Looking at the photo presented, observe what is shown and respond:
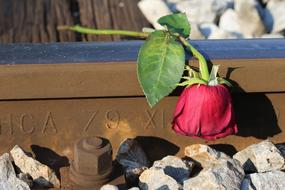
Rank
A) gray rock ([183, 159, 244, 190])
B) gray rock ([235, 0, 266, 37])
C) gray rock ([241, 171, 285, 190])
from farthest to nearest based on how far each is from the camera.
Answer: gray rock ([235, 0, 266, 37]) < gray rock ([241, 171, 285, 190]) < gray rock ([183, 159, 244, 190])

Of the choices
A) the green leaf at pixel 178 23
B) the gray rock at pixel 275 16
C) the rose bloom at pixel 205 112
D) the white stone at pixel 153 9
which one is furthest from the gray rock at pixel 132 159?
the gray rock at pixel 275 16

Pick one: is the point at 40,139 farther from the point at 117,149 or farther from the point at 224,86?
the point at 224,86

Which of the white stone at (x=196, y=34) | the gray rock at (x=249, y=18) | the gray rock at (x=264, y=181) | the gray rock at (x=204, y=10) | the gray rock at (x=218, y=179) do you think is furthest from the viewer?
the gray rock at (x=204, y=10)

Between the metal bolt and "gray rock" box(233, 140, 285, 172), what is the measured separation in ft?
1.47

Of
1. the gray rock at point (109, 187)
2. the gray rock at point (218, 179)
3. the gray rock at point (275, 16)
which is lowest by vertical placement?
the gray rock at point (109, 187)

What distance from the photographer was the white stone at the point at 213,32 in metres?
3.80

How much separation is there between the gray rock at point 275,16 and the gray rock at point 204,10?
26 centimetres

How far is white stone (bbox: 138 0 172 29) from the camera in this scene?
158 inches

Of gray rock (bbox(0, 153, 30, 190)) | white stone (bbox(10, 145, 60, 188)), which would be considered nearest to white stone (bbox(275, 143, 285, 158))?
white stone (bbox(10, 145, 60, 188))

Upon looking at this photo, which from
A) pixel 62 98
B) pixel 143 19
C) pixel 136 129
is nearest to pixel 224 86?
pixel 136 129

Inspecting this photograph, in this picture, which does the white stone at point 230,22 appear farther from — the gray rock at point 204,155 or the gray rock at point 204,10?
the gray rock at point 204,155

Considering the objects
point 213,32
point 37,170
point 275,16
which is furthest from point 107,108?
point 275,16

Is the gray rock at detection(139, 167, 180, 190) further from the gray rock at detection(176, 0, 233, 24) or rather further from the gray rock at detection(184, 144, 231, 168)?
the gray rock at detection(176, 0, 233, 24)

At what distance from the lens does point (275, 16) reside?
4.10 meters
